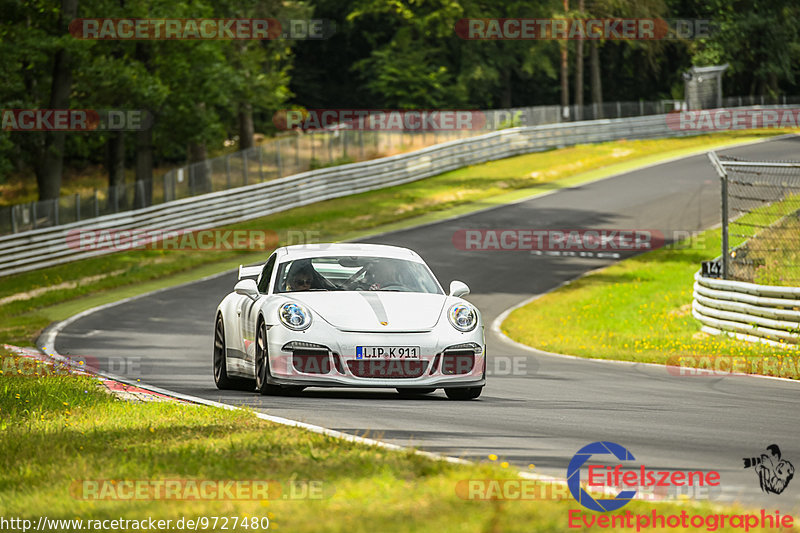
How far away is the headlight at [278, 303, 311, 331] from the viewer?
10305 mm

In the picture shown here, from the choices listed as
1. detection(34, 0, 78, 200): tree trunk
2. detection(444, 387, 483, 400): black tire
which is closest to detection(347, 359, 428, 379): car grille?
detection(444, 387, 483, 400): black tire

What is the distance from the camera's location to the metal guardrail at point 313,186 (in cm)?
3183

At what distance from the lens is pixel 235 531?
Result: 16.7 ft

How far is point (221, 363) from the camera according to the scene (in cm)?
1245

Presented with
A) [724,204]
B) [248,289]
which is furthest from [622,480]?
[724,204]

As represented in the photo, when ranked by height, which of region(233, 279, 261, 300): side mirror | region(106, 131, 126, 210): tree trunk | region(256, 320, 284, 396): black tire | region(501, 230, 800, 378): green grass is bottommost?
region(501, 230, 800, 378): green grass

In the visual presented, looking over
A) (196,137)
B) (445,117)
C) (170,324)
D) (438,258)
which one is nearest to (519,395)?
(170,324)

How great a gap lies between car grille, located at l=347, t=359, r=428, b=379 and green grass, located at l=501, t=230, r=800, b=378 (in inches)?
217

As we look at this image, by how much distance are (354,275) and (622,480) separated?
5.49 meters

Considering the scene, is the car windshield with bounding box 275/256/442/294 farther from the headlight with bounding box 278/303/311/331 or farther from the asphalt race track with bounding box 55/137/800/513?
the asphalt race track with bounding box 55/137/800/513

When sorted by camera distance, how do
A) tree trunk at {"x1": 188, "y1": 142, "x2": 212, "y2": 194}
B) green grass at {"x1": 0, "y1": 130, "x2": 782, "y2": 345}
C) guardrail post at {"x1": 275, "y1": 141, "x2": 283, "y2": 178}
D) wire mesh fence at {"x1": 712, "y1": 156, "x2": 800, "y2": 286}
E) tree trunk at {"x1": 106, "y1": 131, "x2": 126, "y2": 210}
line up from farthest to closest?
tree trunk at {"x1": 106, "y1": 131, "x2": 126, "y2": 210}
guardrail post at {"x1": 275, "y1": 141, "x2": 283, "y2": 178}
tree trunk at {"x1": 188, "y1": 142, "x2": 212, "y2": 194}
green grass at {"x1": 0, "y1": 130, "x2": 782, "y2": 345}
wire mesh fence at {"x1": 712, "y1": 156, "x2": 800, "y2": 286}

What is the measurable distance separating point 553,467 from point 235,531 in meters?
2.43

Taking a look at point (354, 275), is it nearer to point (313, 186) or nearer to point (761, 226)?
point (761, 226)

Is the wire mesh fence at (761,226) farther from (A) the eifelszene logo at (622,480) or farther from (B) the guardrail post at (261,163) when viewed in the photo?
(B) the guardrail post at (261,163)
